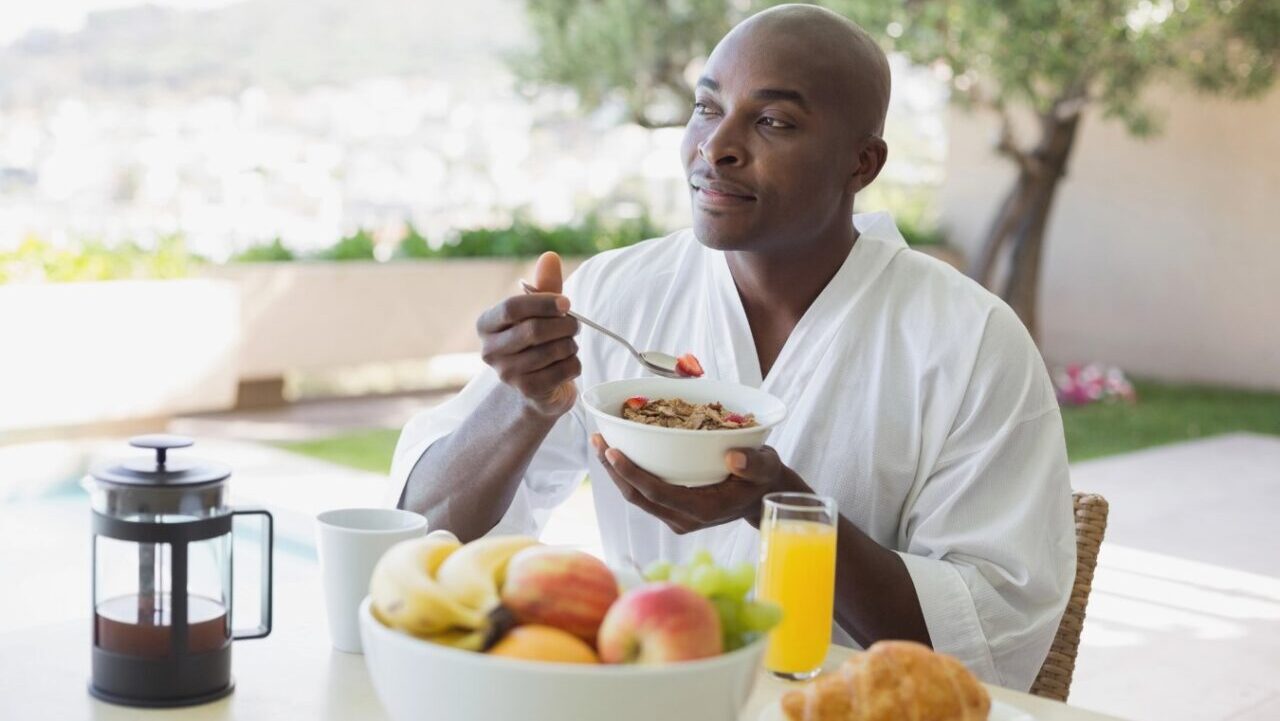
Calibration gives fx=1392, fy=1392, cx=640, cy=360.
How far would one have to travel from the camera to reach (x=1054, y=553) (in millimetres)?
1734

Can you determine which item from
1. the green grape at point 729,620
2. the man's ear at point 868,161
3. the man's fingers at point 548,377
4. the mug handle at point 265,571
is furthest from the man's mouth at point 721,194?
the green grape at point 729,620

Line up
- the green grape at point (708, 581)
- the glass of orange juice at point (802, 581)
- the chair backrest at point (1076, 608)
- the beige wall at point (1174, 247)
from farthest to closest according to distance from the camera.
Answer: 1. the beige wall at point (1174, 247)
2. the chair backrest at point (1076, 608)
3. the glass of orange juice at point (802, 581)
4. the green grape at point (708, 581)

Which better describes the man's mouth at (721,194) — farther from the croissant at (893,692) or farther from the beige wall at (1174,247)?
the beige wall at (1174,247)

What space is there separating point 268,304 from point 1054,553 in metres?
6.64

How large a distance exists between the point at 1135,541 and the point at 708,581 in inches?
189

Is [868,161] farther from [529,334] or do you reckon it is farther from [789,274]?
[529,334]

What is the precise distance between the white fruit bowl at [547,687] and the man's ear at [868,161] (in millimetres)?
1143

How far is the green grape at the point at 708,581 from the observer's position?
108 cm

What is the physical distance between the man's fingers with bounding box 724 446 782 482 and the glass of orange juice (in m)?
0.08

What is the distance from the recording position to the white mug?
1.43m

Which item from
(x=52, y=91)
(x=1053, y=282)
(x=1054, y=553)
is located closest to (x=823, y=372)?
(x=1054, y=553)

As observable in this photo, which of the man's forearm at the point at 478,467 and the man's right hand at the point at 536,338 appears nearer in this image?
the man's right hand at the point at 536,338

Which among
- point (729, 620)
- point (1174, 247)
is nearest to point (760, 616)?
point (729, 620)

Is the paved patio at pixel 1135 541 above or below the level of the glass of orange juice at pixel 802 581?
below
